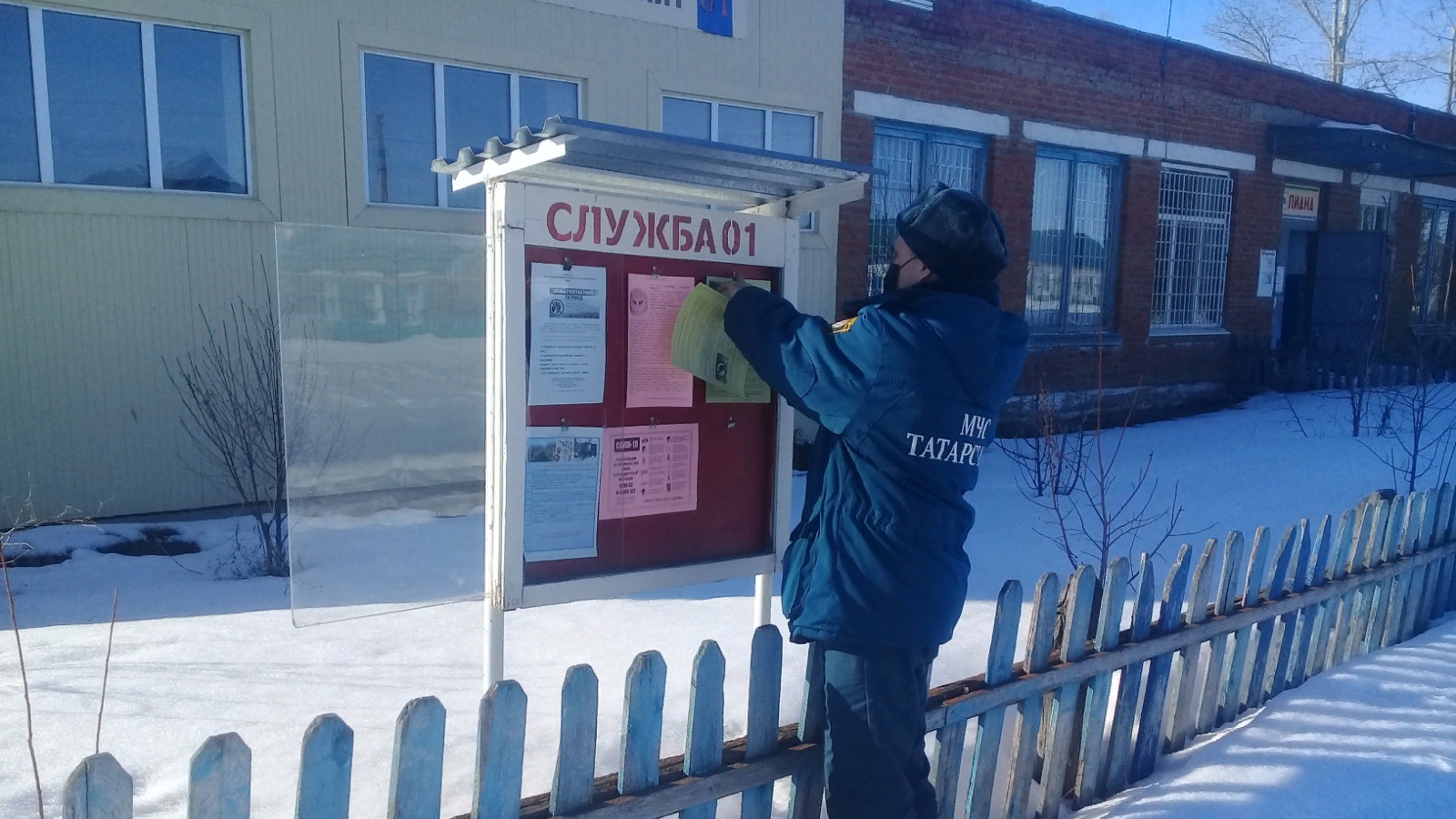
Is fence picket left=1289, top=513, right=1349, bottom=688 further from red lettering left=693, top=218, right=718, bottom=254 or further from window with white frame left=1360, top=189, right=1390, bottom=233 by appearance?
window with white frame left=1360, top=189, right=1390, bottom=233

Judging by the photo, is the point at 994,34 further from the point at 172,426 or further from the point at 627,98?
the point at 172,426

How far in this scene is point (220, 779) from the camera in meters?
1.64

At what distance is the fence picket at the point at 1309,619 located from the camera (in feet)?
13.6

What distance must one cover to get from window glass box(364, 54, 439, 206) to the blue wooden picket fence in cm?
540

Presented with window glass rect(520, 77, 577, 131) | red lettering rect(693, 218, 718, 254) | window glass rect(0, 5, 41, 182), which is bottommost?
red lettering rect(693, 218, 718, 254)

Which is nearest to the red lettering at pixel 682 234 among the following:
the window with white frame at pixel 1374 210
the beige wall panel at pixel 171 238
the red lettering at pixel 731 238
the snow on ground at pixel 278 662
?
the red lettering at pixel 731 238

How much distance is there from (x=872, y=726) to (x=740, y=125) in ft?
24.5

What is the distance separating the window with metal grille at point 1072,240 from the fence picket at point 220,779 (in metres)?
10.8

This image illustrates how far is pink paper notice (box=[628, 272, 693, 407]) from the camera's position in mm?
2652

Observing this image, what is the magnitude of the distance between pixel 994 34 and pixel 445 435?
31.6 ft

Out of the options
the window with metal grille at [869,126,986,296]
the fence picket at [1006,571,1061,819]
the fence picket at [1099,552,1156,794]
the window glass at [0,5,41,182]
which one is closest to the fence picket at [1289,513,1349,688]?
the fence picket at [1099,552,1156,794]

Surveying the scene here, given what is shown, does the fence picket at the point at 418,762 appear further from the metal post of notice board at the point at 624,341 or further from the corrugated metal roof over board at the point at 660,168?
the corrugated metal roof over board at the point at 660,168

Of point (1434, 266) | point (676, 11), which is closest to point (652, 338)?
point (676, 11)

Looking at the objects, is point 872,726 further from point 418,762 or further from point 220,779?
point 220,779
